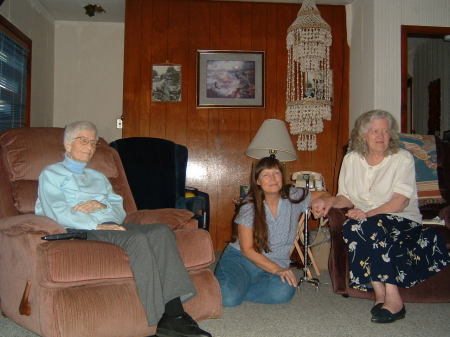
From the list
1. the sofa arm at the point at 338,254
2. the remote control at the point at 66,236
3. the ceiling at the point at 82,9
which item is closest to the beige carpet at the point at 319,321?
the sofa arm at the point at 338,254

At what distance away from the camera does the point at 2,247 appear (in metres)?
2.05

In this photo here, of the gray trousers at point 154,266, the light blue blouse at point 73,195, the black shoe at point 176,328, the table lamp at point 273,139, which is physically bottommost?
the black shoe at point 176,328

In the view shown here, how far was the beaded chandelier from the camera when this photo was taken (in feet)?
12.2

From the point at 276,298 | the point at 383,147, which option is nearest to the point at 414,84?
the point at 383,147

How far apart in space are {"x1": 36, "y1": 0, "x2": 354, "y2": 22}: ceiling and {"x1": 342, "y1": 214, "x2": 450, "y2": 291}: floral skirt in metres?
2.89

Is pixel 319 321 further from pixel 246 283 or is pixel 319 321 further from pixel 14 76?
pixel 14 76

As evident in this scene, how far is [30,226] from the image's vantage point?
5.86 feet

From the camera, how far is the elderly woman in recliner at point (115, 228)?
5.91 feet

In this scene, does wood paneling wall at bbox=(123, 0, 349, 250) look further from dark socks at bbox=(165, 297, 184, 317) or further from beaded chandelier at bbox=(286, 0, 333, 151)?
dark socks at bbox=(165, 297, 184, 317)

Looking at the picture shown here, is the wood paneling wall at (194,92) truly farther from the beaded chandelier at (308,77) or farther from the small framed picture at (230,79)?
the beaded chandelier at (308,77)

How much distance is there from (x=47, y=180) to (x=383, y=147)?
1.74 m

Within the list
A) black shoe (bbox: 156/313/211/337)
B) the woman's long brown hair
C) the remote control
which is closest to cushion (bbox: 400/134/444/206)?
the woman's long brown hair

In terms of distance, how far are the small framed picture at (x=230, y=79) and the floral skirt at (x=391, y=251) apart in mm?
2345

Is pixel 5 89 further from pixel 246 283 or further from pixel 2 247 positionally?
pixel 246 283
